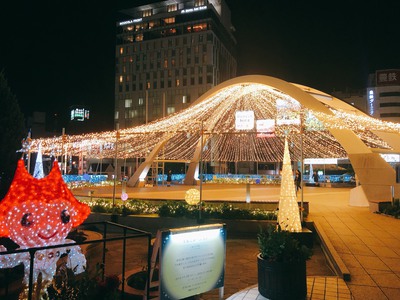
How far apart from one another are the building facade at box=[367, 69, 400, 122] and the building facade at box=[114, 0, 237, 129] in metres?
30.1

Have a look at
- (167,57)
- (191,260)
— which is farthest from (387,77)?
(191,260)

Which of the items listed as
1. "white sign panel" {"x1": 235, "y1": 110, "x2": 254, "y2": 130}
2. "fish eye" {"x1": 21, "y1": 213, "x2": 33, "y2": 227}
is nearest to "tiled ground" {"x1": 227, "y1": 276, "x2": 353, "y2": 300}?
"fish eye" {"x1": 21, "y1": 213, "x2": 33, "y2": 227}

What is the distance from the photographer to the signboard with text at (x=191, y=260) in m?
3.83

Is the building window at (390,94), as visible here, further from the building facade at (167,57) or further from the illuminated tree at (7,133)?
the illuminated tree at (7,133)

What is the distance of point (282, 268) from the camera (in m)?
4.96

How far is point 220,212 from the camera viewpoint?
12.0m

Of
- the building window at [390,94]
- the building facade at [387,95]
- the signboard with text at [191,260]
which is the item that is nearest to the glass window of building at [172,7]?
the building facade at [387,95]

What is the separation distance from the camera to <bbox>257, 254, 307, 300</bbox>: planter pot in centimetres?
495

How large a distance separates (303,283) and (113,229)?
812 cm

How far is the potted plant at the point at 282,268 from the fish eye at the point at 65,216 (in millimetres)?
3177

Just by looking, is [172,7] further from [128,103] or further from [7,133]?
[7,133]

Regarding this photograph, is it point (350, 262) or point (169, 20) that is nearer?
point (350, 262)

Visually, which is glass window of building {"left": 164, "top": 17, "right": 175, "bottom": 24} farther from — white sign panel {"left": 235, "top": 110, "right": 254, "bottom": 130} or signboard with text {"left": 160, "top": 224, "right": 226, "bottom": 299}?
signboard with text {"left": 160, "top": 224, "right": 226, "bottom": 299}

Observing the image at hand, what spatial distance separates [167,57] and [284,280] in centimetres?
6698
